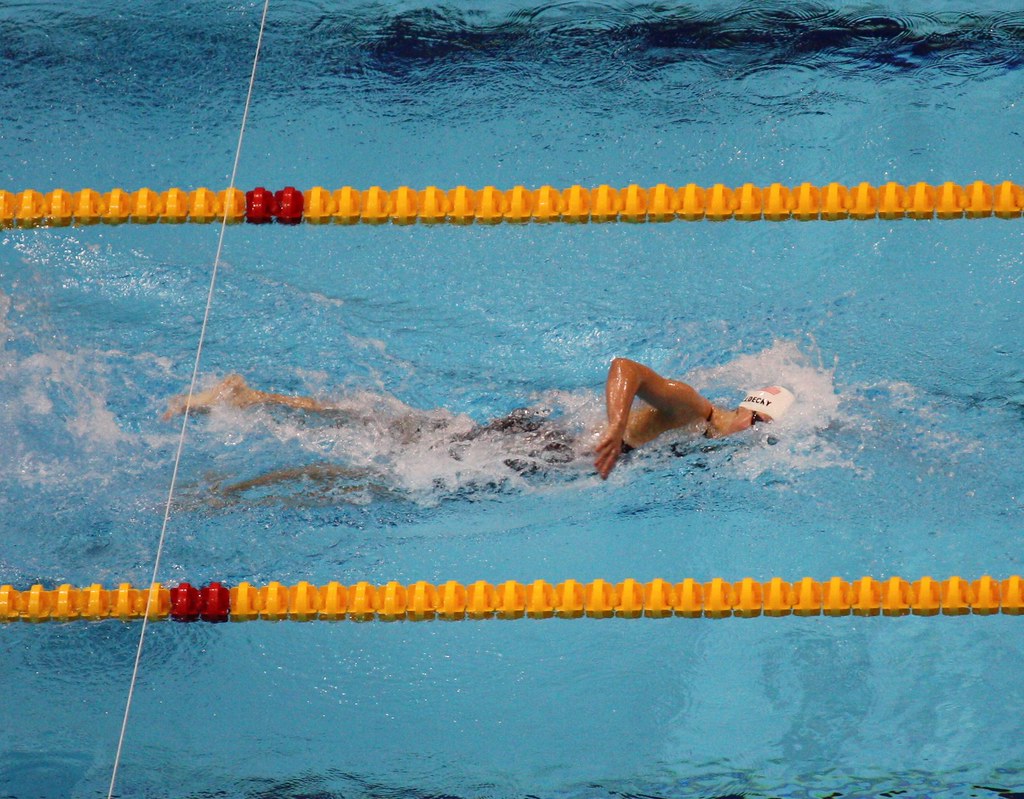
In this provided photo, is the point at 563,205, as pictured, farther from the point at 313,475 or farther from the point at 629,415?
the point at 313,475

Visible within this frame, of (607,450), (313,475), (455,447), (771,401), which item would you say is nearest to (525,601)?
(607,450)

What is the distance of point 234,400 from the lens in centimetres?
383

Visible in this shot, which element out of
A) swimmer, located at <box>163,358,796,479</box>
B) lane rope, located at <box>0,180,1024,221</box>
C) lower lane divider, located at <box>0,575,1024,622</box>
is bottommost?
lower lane divider, located at <box>0,575,1024,622</box>

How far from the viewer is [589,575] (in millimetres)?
3557

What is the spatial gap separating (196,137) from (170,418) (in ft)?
4.78

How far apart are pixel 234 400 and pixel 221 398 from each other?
0.04 metres

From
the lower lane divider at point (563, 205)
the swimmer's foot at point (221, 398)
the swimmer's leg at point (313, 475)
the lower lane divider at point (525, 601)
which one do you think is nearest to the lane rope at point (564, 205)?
the lower lane divider at point (563, 205)

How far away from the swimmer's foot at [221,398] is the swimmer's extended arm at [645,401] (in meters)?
1.01

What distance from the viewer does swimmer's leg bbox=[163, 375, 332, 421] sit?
12.6 ft

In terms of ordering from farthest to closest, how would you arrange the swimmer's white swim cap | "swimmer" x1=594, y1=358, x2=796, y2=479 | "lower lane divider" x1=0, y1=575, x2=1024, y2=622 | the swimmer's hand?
the swimmer's white swim cap → "swimmer" x1=594, y1=358, x2=796, y2=479 → the swimmer's hand → "lower lane divider" x1=0, y1=575, x2=1024, y2=622

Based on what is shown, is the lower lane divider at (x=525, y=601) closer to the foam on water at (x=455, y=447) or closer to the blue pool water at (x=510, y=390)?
the blue pool water at (x=510, y=390)

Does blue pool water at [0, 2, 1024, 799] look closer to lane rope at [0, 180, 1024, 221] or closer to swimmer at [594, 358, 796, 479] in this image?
swimmer at [594, 358, 796, 479]

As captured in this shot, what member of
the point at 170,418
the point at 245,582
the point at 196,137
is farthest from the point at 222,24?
the point at 245,582

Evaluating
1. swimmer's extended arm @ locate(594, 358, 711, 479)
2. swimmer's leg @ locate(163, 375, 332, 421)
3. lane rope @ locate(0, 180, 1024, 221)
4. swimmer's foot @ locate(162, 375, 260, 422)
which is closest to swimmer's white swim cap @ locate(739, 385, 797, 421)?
swimmer's extended arm @ locate(594, 358, 711, 479)
